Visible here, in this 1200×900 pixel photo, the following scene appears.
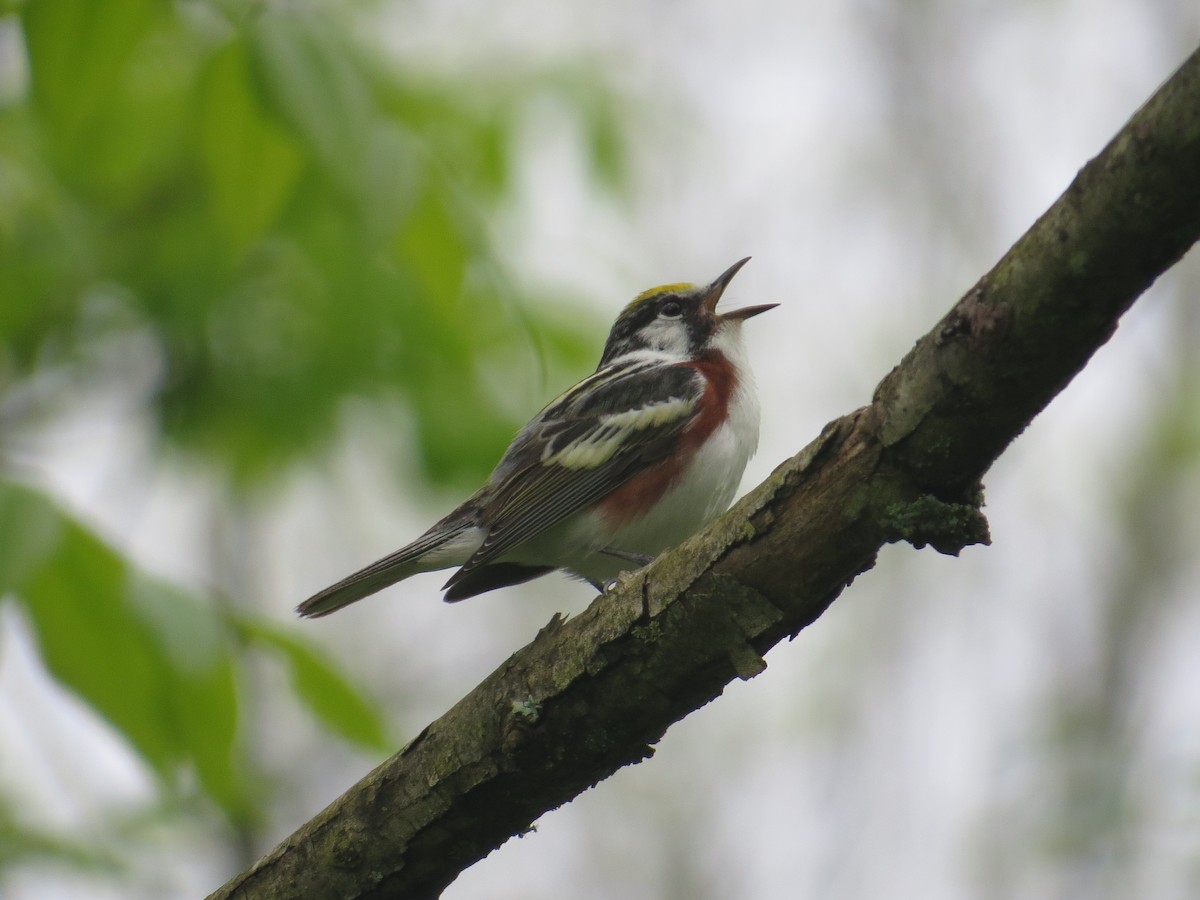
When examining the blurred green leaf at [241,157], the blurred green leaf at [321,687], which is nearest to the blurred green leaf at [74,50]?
the blurred green leaf at [241,157]

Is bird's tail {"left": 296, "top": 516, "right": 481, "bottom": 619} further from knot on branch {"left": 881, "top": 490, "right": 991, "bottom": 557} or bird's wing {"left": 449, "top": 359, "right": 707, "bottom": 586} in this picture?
knot on branch {"left": 881, "top": 490, "right": 991, "bottom": 557}

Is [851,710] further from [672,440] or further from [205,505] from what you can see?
[672,440]

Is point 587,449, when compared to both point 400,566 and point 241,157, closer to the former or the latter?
point 400,566

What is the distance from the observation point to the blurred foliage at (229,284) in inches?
127

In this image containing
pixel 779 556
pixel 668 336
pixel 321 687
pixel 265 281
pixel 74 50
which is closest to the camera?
pixel 779 556

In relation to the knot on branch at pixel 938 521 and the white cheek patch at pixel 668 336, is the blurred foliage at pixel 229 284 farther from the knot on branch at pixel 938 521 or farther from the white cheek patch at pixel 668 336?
the knot on branch at pixel 938 521

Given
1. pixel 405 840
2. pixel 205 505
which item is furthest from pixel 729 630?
pixel 205 505

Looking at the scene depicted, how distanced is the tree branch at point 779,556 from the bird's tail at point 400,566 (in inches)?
65.4

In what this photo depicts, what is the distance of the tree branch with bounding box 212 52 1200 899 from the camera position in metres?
2.12

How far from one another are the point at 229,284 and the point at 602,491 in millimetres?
1722

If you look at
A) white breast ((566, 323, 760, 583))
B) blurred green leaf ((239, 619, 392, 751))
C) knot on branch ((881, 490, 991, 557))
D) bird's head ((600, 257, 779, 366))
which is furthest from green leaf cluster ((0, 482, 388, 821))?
bird's head ((600, 257, 779, 366))

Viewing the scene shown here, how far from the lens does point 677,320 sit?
6500 millimetres

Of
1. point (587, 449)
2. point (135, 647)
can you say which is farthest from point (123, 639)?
point (587, 449)

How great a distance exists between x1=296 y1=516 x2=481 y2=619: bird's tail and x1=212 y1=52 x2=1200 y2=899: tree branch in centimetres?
166
